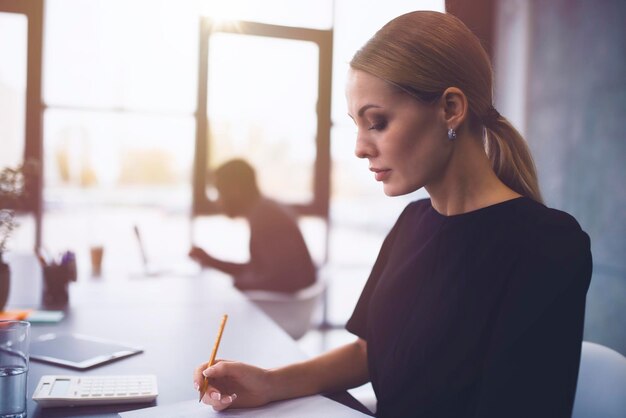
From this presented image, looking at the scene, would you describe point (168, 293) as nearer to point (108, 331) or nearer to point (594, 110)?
point (108, 331)

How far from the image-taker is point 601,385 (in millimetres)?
1222

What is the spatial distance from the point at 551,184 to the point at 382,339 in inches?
86.1

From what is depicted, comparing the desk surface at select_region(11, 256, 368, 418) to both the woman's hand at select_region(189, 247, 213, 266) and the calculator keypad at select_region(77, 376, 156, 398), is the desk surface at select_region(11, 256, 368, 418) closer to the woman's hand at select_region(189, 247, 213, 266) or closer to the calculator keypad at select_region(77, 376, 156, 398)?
the calculator keypad at select_region(77, 376, 156, 398)

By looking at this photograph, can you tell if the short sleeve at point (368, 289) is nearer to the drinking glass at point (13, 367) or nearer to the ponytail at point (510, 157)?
the ponytail at point (510, 157)

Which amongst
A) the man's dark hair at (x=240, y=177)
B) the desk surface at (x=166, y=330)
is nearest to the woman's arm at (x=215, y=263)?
the man's dark hair at (x=240, y=177)

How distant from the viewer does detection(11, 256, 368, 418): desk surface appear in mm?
1173

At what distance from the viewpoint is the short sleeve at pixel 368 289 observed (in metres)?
1.26

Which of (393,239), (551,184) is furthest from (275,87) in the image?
(393,239)

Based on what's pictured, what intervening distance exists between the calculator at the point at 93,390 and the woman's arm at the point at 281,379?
0.43 feet

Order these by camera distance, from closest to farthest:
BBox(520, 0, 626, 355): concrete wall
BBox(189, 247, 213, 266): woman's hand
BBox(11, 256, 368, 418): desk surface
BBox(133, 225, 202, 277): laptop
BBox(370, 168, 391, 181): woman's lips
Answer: BBox(370, 168, 391, 181): woman's lips → BBox(11, 256, 368, 418): desk surface → BBox(520, 0, 626, 355): concrete wall → BBox(133, 225, 202, 277): laptop → BBox(189, 247, 213, 266): woman's hand

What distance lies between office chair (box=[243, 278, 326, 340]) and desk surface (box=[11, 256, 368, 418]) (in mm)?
425

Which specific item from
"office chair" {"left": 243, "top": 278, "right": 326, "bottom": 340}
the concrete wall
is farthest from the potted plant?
the concrete wall

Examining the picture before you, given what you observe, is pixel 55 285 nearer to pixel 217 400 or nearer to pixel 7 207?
pixel 7 207

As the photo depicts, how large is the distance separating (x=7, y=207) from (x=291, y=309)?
1568 mm
